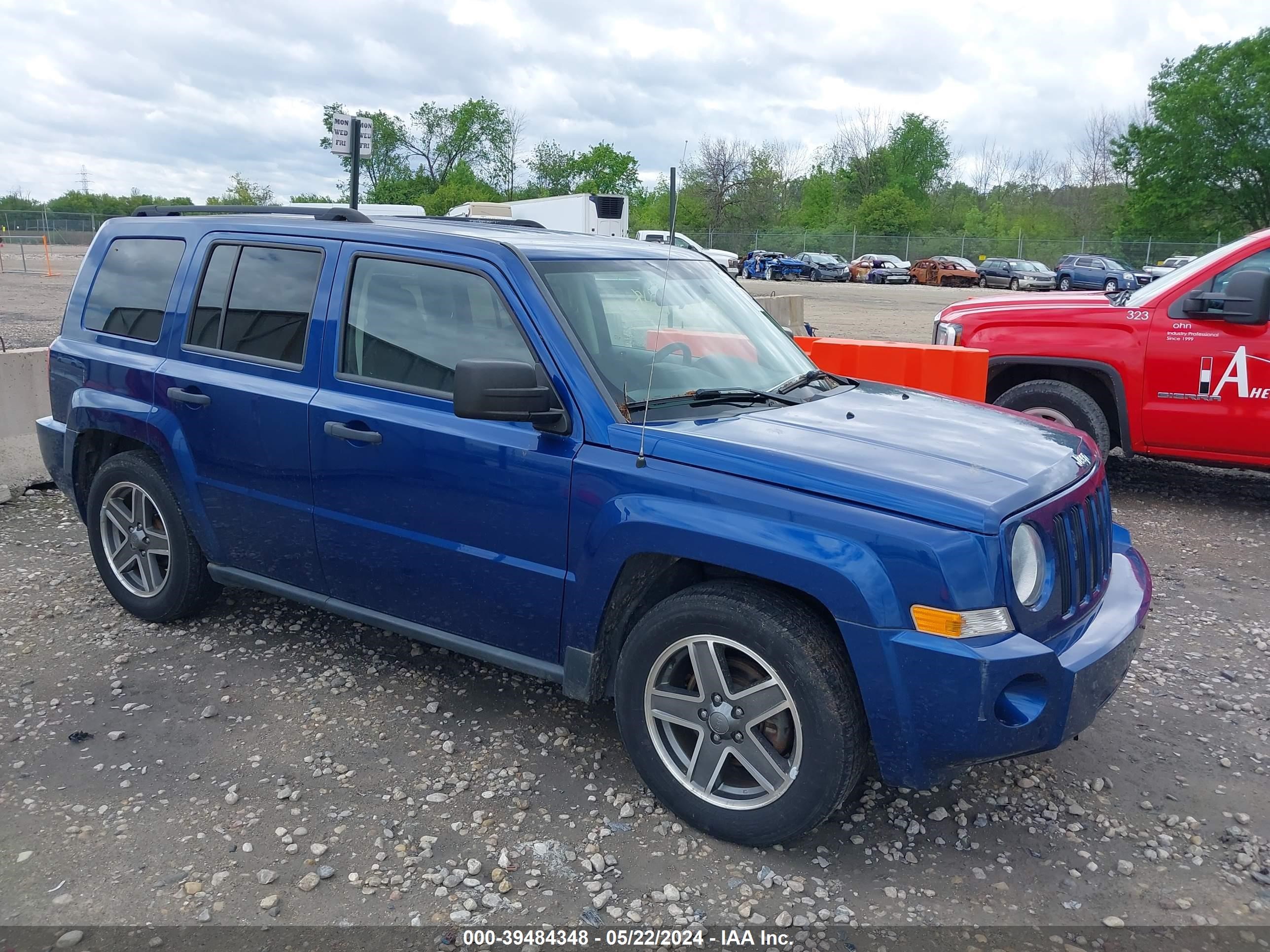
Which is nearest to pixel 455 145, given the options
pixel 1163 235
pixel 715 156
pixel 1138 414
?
pixel 715 156

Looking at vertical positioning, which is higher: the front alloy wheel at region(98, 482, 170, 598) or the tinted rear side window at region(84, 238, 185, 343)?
the tinted rear side window at region(84, 238, 185, 343)

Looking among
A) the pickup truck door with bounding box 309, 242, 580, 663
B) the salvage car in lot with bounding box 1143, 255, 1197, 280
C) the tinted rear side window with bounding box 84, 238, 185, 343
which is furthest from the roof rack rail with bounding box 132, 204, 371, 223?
the salvage car in lot with bounding box 1143, 255, 1197, 280

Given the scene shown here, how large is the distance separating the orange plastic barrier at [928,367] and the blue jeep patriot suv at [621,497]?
2852 mm

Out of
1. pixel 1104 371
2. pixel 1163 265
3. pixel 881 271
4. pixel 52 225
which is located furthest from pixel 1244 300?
pixel 52 225

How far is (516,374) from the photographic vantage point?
3184mm

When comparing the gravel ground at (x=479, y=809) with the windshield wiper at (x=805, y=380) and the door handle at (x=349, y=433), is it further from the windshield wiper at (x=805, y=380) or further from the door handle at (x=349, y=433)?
the windshield wiper at (x=805, y=380)

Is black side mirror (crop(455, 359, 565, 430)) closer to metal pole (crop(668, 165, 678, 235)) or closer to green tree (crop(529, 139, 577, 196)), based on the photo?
metal pole (crop(668, 165, 678, 235))

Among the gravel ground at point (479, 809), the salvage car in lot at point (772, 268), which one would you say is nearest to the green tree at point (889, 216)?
the salvage car in lot at point (772, 268)

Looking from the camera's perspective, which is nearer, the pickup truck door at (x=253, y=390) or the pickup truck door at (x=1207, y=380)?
the pickup truck door at (x=253, y=390)

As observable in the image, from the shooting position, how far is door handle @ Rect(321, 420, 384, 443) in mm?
3721

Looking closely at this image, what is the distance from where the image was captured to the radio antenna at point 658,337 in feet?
10.5

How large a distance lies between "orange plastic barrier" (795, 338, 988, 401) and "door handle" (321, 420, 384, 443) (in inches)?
159

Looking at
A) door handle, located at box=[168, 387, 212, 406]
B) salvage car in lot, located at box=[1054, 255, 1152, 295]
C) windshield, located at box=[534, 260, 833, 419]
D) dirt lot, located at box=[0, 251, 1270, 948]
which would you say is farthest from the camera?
salvage car in lot, located at box=[1054, 255, 1152, 295]

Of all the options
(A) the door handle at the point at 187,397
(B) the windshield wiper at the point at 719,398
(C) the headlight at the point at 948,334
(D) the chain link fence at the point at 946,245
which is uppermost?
(D) the chain link fence at the point at 946,245
